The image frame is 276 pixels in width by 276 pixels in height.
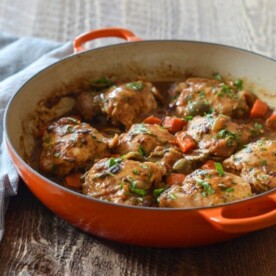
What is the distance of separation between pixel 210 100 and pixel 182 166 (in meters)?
0.72

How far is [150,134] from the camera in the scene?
3.32 m

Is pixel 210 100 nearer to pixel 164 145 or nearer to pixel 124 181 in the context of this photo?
pixel 164 145

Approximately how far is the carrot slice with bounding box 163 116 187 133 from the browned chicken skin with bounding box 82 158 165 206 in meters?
A: 0.57

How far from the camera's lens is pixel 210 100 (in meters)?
3.73

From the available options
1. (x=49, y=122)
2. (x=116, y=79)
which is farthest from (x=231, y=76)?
(x=49, y=122)

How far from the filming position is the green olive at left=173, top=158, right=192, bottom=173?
3.17 metres

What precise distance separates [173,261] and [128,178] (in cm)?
46

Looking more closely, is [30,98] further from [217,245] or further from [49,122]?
[217,245]

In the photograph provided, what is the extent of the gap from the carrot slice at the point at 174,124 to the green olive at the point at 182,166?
40 centimetres

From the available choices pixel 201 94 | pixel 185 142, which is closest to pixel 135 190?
pixel 185 142

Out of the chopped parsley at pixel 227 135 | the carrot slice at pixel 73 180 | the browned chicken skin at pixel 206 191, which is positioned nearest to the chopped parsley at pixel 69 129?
the carrot slice at pixel 73 180

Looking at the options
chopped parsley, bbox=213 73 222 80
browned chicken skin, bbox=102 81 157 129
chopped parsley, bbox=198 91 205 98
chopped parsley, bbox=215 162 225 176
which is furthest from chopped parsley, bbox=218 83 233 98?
chopped parsley, bbox=215 162 225 176

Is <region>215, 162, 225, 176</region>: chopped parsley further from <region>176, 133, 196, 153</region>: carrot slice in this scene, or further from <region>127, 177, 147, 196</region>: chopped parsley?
<region>127, 177, 147, 196</region>: chopped parsley

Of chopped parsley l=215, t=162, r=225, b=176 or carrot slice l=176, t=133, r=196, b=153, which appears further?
carrot slice l=176, t=133, r=196, b=153
